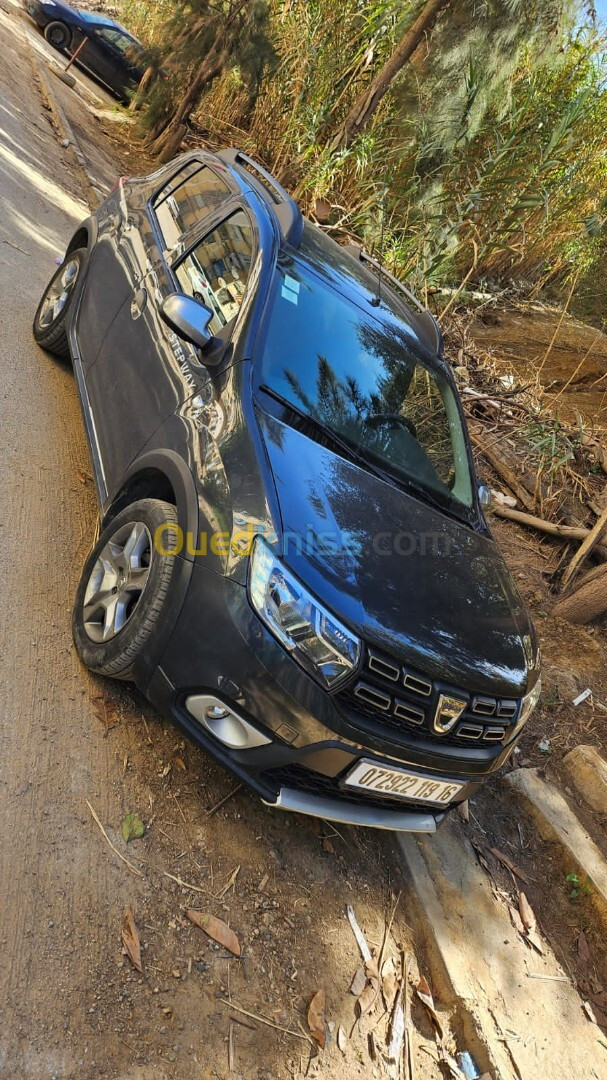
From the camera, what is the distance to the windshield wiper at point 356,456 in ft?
9.70

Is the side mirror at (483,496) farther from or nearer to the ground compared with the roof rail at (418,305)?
nearer to the ground

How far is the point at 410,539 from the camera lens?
9.61ft

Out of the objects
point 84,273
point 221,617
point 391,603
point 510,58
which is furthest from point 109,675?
point 510,58

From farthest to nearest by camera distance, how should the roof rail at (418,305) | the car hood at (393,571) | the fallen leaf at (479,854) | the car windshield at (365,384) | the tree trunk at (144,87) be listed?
the tree trunk at (144,87) < the roof rail at (418,305) < the fallen leaf at (479,854) < the car windshield at (365,384) < the car hood at (393,571)

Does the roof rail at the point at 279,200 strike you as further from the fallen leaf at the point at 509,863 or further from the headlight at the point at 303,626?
the fallen leaf at the point at 509,863

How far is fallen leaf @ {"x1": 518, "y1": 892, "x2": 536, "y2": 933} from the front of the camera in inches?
128

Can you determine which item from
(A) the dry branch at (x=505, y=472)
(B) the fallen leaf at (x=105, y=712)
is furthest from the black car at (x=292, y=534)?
(A) the dry branch at (x=505, y=472)

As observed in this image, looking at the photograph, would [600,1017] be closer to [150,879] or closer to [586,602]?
[150,879]

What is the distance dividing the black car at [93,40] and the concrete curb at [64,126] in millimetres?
2374

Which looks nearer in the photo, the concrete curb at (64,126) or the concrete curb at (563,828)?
the concrete curb at (563,828)

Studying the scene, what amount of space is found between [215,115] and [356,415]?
1150cm

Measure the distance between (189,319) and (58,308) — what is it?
2205mm

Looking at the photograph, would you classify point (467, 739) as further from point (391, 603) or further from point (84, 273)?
point (84, 273)

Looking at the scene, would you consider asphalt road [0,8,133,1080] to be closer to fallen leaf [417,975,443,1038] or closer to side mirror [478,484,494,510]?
fallen leaf [417,975,443,1038]
